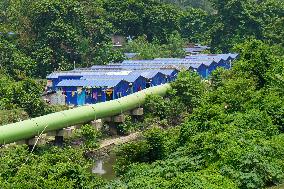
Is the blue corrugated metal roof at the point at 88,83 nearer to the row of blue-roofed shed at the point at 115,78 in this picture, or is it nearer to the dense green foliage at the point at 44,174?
the row of blue-roofed shed at the point at 115,78

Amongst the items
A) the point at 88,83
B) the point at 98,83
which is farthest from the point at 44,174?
the point at 88,83

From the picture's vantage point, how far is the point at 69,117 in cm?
3359

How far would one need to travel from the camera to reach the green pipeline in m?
29.9

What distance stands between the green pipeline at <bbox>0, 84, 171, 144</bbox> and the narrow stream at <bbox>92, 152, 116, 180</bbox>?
273 centimetres

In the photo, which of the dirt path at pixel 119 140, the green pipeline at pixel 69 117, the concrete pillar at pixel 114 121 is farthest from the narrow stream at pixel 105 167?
the concrete pillar at pixel 114 121

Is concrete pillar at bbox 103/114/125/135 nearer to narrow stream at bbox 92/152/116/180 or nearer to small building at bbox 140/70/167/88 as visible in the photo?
narrow stream at bbox 92/152/116/180

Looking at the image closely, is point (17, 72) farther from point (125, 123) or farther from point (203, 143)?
point (203, 143)

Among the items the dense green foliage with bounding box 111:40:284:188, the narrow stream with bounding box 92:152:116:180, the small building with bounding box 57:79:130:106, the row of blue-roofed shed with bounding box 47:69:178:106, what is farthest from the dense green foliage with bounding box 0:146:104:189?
the row of blue-roofed shed with bounding box 47:69:178:106

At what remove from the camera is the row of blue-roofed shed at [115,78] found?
44438 millimetres

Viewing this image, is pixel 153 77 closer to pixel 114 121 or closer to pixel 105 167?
pixel 114 121

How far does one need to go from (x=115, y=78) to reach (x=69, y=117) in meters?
12.3

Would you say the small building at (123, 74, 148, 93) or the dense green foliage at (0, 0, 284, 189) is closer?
the dense green foliage at (0, 0, 284, 189)

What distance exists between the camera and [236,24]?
68.8m

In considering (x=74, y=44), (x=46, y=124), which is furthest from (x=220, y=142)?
(x=74, y=44)
